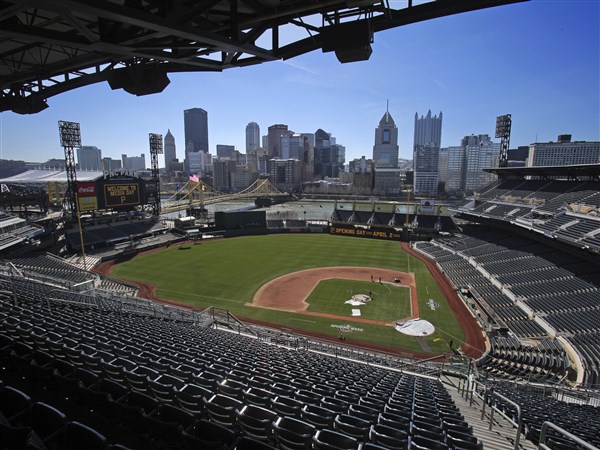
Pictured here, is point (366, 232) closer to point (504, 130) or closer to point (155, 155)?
point (504, 130)

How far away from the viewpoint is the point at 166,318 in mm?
20141

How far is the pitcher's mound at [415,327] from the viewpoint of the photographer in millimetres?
24125

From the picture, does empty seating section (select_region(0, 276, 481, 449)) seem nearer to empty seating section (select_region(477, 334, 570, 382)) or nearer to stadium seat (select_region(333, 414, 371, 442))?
stadium seat (select_region(333, 414, 371, 442))

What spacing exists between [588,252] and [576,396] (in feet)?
60.3

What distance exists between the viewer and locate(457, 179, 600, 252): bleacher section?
95.2 ft

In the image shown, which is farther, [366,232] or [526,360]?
[366,232]

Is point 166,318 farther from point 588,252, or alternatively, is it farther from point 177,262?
point 588,252

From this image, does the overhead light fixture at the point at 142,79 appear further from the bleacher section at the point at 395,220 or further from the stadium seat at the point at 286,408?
the bleacher section at the point at 395,220

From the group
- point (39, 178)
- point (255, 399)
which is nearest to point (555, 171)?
point (255, 399)

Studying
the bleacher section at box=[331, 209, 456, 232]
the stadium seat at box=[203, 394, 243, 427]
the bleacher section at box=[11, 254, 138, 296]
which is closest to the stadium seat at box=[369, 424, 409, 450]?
the stadium seat at box=[203, 394, 243, 427]

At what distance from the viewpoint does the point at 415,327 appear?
2486 cm

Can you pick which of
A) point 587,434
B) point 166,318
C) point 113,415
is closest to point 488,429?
point 587,434

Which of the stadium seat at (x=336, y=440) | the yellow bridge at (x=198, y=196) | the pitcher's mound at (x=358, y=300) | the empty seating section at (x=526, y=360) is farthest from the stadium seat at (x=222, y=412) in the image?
the yellow bridge at (x=198, y=196)

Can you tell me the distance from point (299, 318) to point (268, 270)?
14.4 meters
